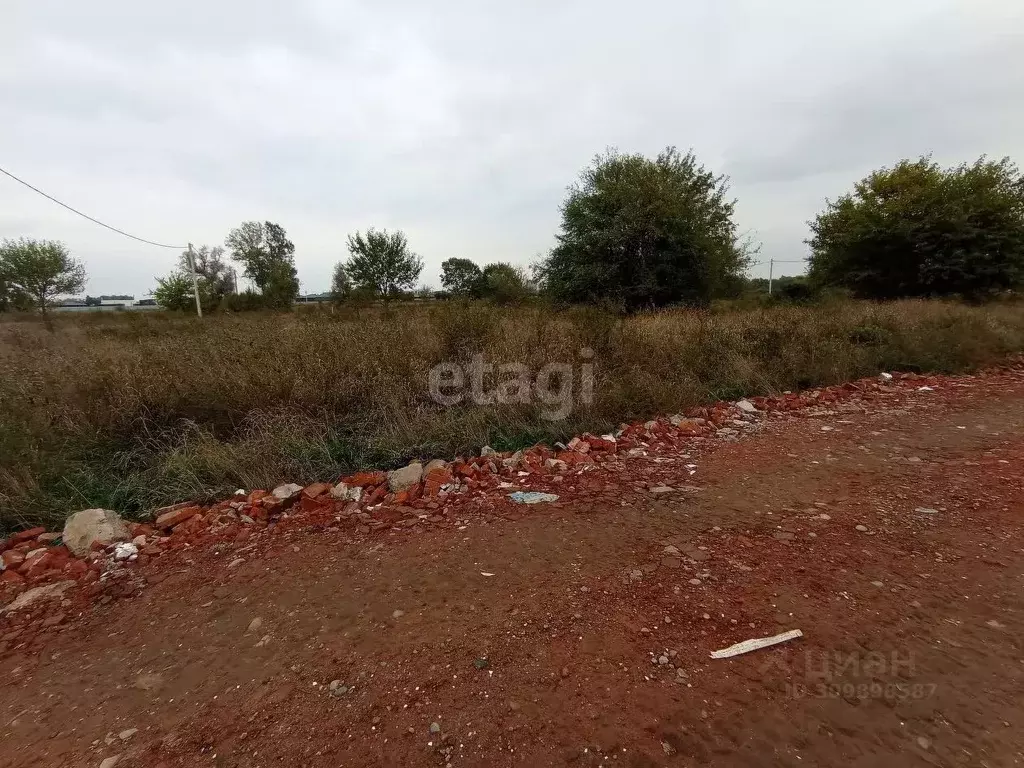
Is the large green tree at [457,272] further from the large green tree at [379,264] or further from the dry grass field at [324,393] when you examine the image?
the dry grass field at [324,393]

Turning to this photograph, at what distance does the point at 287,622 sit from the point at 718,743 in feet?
6.07

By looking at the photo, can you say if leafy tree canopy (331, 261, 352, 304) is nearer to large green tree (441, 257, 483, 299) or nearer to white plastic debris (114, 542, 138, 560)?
large green tree (441, 257, 483, 299)

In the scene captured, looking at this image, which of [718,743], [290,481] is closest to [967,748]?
[718,743]

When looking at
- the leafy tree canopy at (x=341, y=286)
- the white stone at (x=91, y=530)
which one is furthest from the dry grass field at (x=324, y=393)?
the leafy tree canopy at (x=341, y=286)

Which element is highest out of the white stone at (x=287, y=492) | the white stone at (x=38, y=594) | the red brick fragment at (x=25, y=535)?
the white stone at (x=287, y=492)

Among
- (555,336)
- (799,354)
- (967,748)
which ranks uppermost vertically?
(555,336)

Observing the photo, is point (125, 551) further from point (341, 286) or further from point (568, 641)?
point (341, 286)

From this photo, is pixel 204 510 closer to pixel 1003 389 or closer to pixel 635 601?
pixel 635 601

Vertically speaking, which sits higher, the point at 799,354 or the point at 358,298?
the point at 358,298

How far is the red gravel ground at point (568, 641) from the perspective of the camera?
4.88 ft

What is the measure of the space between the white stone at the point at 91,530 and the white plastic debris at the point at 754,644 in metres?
3.62

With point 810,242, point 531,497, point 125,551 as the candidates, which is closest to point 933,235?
point 810,242

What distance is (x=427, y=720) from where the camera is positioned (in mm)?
1564

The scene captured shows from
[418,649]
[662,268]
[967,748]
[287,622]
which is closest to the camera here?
[967,748]
